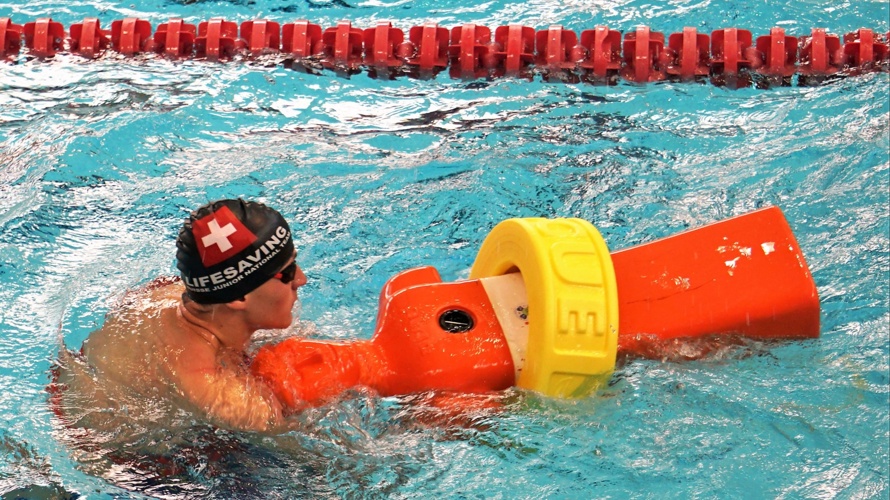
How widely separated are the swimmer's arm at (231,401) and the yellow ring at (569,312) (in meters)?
0.74

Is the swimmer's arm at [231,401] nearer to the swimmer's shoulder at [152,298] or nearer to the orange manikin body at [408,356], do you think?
the orange manikin body at [408,356]

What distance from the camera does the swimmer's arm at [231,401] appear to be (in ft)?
8.96

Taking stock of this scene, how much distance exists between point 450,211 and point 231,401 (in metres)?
1.79

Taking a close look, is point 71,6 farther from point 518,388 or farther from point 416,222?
point 518,388

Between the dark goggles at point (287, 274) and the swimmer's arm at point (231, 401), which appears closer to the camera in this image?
the swimmer's arm at point (231, 401)

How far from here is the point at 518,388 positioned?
2869 millimetres

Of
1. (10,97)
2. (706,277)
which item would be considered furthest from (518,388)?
(10,97)

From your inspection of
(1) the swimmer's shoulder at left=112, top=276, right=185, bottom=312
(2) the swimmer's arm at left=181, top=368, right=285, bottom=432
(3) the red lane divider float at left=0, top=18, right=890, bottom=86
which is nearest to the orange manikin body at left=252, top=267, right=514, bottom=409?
(2) the swimmer's arm at left=181, top=368, right=285, bottom=432

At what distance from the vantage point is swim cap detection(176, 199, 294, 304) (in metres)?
2.72

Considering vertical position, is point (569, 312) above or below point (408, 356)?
above

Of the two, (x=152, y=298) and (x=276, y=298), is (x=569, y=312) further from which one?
(x=152, y=298)

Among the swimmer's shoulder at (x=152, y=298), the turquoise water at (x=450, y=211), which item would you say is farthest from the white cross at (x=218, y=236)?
the turquoise water at (x=450, y=211)

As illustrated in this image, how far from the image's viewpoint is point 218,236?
2721 millimetres

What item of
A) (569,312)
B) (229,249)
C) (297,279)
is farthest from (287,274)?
(569,312)
